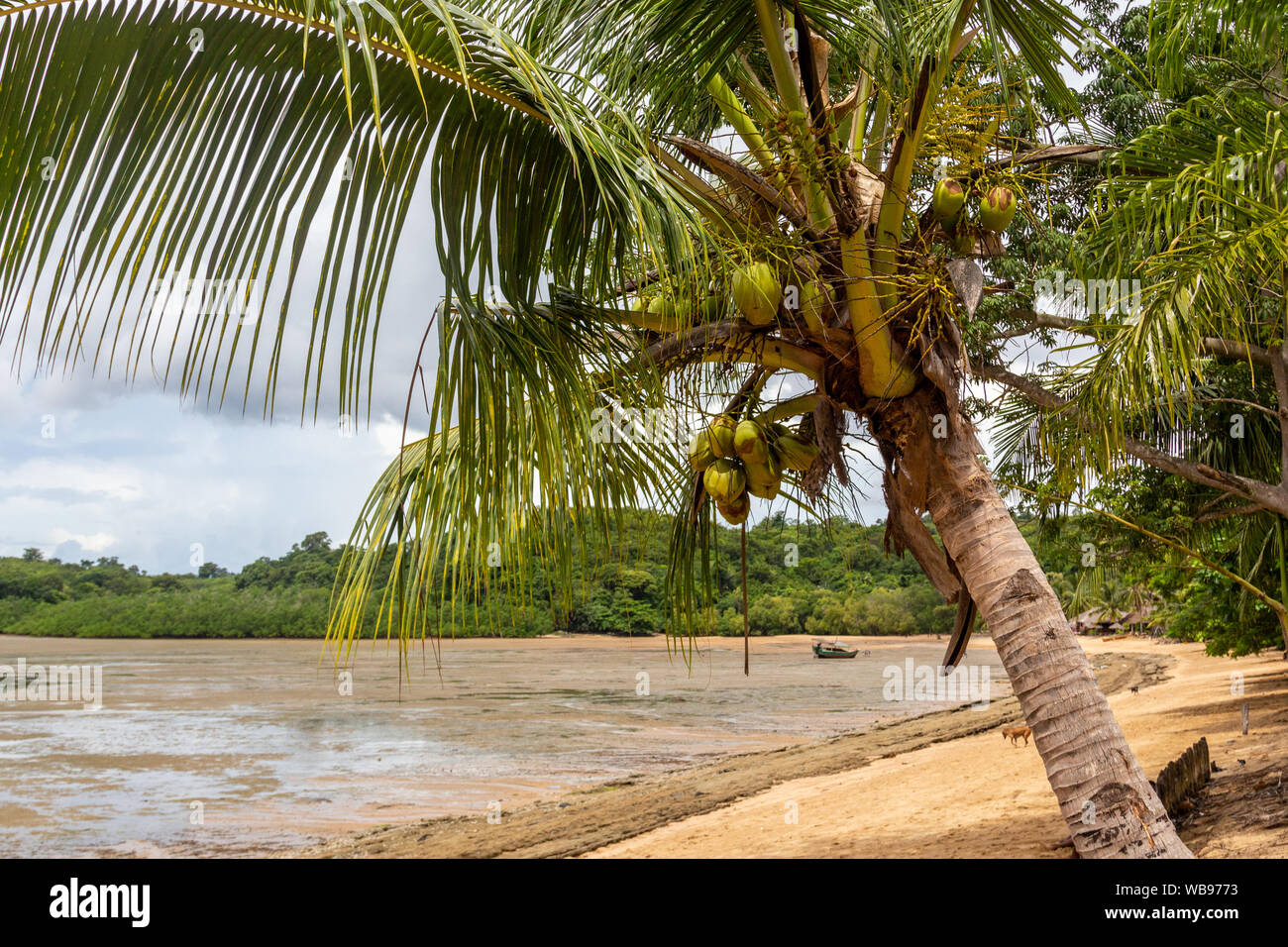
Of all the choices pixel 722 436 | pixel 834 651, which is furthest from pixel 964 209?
pixel 834 651

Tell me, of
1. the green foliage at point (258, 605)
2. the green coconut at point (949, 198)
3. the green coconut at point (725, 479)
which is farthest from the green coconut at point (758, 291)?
the green foliage at point (258, 605)

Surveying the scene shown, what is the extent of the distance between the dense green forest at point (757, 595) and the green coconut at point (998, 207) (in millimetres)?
1392

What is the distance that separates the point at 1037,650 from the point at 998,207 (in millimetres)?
1648

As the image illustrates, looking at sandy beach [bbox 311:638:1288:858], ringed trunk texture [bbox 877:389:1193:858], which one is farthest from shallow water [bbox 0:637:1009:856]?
sandy beach [bbox 311:638:1288:858]

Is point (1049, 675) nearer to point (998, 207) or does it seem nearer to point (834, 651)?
point (998, 207)

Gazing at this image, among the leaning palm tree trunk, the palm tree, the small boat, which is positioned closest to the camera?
the palm tree

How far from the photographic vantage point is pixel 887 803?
1057 centimetres

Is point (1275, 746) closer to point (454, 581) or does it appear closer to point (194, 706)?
point (454, 581)

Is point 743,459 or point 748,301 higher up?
point 748,301

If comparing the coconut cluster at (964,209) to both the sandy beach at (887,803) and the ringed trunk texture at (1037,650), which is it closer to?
the ringed trunk texture at (1037,650)

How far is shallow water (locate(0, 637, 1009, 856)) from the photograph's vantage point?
44.7 feet

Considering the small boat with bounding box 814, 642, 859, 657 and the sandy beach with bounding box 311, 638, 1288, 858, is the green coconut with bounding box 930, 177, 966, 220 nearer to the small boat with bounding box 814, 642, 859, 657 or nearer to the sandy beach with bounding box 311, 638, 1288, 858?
the sandy beach with bounding box 311, 638, 1288, 858

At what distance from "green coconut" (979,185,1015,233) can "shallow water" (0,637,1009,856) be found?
198 centimetres

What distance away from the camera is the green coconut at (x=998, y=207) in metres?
3.41
